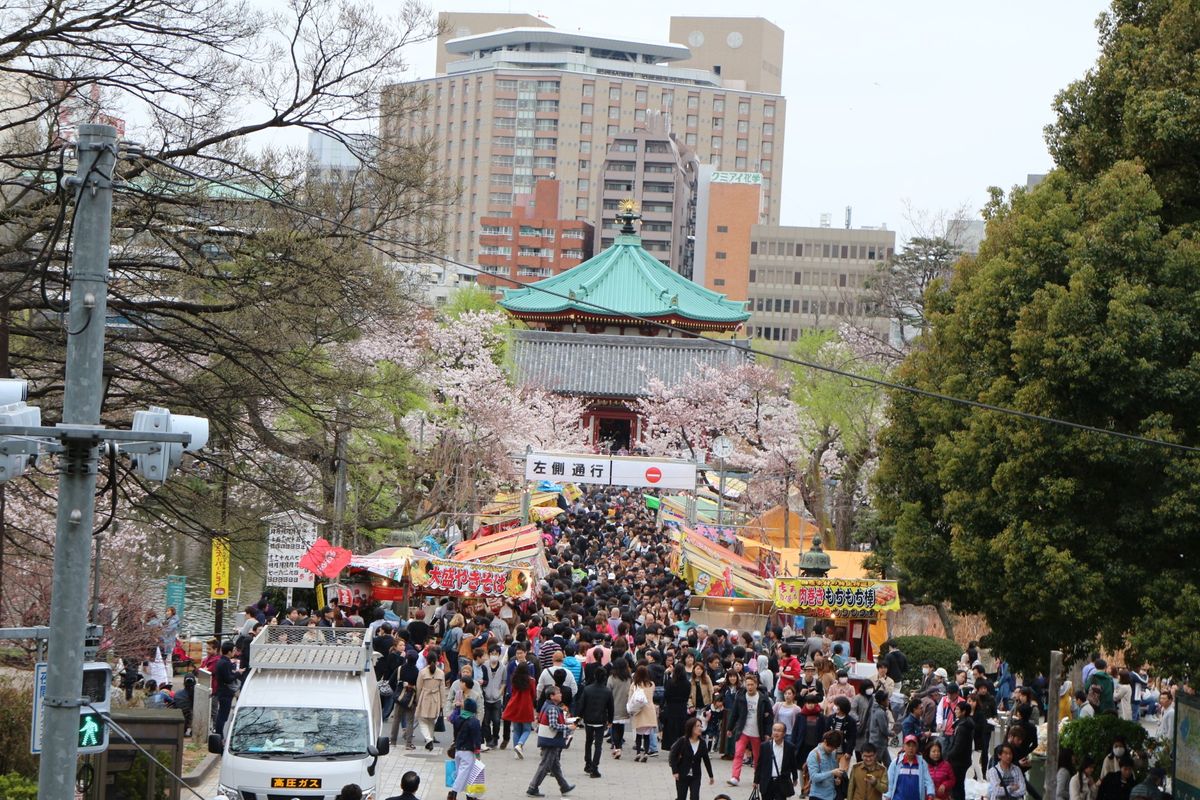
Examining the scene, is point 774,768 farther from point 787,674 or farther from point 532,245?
point 532,245

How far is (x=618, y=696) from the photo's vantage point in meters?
18.7

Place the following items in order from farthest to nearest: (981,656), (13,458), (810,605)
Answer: (981,656)
(810,605)
(13,458)

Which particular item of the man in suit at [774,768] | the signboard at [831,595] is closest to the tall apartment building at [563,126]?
the signboard at [831,595]

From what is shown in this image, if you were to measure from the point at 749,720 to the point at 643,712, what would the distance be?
1.59 meters

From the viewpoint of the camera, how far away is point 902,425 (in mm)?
17188

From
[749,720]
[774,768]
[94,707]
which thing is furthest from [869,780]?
[94,707]

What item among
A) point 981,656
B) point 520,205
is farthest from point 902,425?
point 520,205

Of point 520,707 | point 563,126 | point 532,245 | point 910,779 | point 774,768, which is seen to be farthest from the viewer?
point 563,126

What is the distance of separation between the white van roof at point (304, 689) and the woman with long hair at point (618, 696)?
14.8ft

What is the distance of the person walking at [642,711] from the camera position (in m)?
18.2

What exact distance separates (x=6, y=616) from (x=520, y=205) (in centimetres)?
10198

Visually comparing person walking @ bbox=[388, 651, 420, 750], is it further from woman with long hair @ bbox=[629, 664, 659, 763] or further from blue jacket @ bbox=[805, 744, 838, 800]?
blue jacket @ bbox=[805, 744, 838, 800]

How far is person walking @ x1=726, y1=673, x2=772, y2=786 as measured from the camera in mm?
17094

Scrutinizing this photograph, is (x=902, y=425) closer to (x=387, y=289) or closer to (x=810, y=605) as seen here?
(x=387, y=289)
